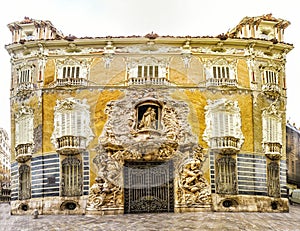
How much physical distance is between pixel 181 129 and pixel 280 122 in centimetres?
676

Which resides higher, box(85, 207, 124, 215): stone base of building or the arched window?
the arched window

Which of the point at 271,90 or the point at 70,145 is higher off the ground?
the point at 271,90

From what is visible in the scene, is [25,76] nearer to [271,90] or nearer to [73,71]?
[73,71]

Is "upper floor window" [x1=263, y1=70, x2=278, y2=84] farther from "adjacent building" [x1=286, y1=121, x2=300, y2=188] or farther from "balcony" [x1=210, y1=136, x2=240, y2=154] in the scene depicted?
"adjacent building" [x1=286, y1=121, x2=300, y2=188]

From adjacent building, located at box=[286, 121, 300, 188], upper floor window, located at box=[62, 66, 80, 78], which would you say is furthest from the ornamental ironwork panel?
adjacent building, located at box=[286, 121, 300, 188]

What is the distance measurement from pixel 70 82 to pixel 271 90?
13.2 metres

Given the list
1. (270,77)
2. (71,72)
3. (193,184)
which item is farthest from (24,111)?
(270,77)

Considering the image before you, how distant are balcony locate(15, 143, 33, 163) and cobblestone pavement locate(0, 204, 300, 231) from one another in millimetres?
3808

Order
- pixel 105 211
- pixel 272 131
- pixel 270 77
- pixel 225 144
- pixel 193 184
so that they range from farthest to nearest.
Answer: pixel 270 77 < pixel 272 131 < pixel 225 144 < pixel 193 184 < pixel 105 211

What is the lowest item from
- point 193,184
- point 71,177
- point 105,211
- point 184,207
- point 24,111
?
point 105,211

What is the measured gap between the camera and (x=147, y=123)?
96.9ft

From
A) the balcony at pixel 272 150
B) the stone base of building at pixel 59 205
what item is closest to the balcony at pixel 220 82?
the balcony at pixel 272 150

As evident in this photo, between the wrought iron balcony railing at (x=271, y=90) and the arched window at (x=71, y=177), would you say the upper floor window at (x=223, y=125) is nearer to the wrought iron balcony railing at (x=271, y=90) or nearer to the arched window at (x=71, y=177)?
the wrought iron balcony railing at (x=271, y=90)

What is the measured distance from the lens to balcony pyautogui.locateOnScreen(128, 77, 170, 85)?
3027 centimetres
